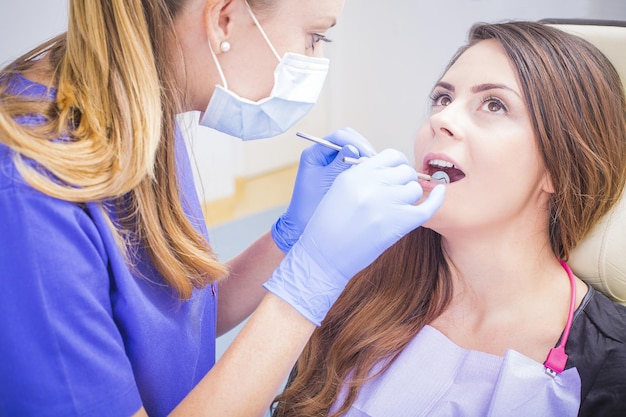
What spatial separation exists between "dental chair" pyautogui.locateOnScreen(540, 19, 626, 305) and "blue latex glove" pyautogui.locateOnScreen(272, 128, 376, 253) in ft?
1.73

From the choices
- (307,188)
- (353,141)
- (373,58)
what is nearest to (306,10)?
(353,141)

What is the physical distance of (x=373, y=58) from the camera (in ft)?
10.1

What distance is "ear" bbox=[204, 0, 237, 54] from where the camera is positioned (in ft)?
3.28

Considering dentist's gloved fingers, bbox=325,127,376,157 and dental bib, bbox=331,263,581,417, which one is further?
dentist's gloved fingers, bbox=325,127,376,157

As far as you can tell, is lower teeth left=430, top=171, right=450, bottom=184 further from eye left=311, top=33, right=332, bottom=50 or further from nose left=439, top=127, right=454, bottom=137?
eye left=311, top=33, right=332, bottom=50

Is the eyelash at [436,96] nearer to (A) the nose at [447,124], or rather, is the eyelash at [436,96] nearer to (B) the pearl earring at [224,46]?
(A) the nose at [447,124]

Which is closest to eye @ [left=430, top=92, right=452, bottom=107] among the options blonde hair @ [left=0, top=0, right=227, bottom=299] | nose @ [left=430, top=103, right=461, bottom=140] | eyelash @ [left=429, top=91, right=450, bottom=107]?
eyelash @ [left=429, top=91, right=450, bottom=107]

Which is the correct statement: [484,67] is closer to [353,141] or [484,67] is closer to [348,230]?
[353,141]

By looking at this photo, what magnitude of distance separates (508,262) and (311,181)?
46cm

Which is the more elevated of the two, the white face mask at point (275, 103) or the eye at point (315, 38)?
the eye at point (315, 38)

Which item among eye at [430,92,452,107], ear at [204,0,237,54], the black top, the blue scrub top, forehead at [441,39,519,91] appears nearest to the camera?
the blue scrub top

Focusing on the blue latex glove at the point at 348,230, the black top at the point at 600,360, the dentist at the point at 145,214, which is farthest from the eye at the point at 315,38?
the black top at the point at 600,360

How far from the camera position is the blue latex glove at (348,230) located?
1.00m

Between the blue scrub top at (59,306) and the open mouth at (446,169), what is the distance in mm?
647
